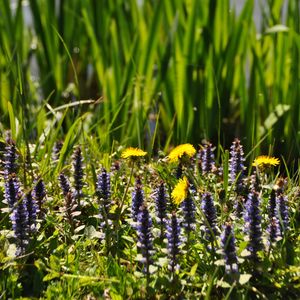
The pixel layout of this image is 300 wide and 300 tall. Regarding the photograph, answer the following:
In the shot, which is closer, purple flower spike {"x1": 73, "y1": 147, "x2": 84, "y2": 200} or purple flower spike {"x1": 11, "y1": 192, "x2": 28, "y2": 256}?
purple flower spike {"x1": 11, "y1": 192, "x2": 28, "y2": 256}

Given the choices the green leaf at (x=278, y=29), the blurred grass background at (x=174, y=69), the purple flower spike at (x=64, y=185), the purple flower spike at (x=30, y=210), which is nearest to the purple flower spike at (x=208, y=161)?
the blurred grass background at (x=174, y=69)

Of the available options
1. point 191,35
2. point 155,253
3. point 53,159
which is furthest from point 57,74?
point 155,253

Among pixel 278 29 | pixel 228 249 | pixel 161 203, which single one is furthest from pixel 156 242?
pixel 278 29

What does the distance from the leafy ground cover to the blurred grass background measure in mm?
816

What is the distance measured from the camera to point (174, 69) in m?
4.25

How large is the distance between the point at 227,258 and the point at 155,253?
1.02 ft

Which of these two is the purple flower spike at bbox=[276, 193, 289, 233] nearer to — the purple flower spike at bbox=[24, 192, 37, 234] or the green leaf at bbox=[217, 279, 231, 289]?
the green leaf at bbox=[217, 279, 231, 289]

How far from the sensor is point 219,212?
2740 millimetres

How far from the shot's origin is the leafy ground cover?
2258 millimetres

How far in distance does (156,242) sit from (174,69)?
6.33 ft

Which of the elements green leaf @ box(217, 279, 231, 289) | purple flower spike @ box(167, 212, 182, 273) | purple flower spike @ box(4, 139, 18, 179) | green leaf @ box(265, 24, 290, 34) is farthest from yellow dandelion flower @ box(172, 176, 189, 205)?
green leaf @ box(265, 24, 290, 34)

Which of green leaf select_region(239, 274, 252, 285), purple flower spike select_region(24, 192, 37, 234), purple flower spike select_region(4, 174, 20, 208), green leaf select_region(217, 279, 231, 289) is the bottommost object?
green leaf select_region(217, 279, 231, 289)

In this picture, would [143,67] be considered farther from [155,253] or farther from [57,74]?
[155,253]

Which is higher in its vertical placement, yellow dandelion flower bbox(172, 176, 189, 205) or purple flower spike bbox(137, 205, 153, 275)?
yellow dandelion flower bbox(172, 176, 189, 205)
